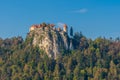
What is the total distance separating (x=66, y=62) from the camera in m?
147

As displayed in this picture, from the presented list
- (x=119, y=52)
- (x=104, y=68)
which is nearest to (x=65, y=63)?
(x=104, y=68)

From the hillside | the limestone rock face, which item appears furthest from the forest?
the limestone rock face

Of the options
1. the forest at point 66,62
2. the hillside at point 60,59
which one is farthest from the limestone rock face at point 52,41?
the forest at point 66,62

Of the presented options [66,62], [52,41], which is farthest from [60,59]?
[52,41]

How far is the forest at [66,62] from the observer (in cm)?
13962

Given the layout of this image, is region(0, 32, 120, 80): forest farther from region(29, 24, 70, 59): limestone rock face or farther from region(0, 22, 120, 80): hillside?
region(29, 24, 70, 59): limestone rock face

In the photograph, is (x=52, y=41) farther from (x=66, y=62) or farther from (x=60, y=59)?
(x=66, y=62)

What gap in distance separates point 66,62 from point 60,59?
104 inches

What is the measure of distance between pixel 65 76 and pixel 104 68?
15.0m

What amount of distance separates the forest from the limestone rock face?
181 cm

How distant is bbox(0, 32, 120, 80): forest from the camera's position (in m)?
140

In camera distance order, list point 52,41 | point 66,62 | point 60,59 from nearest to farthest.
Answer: point 66,62 < point 60,59 < point 52,41

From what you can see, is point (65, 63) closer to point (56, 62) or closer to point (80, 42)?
point (56, 62)

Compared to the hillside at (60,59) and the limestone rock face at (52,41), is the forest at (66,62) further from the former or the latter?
the limestone rock face at (52,41)
